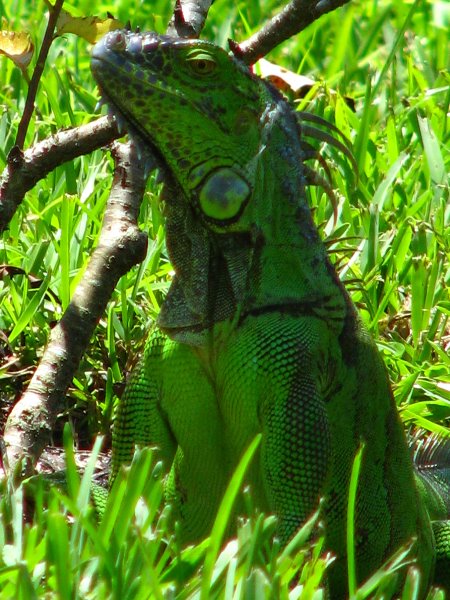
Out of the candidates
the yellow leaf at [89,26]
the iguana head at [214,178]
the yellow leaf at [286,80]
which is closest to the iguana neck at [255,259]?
the iguana head at [214,178]

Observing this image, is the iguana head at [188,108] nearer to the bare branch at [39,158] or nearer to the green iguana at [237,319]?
the green iguana at [237,319]

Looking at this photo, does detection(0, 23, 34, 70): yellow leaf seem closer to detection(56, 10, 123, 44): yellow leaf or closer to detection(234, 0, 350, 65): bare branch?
detection(56, 10, 123, 44): yellow leaf

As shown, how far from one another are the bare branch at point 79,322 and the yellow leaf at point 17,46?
510 millimetres

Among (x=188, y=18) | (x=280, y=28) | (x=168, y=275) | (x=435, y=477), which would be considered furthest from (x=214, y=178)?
(x=168, y=275)

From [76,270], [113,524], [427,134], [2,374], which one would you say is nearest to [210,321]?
[113,524]

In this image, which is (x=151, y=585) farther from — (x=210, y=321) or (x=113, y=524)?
(x=210, y=321)

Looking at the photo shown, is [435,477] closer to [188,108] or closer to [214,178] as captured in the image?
[214,178]

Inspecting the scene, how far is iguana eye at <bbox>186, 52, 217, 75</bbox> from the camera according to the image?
353 centimetres

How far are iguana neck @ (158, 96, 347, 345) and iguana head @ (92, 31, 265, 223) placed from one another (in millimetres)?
65

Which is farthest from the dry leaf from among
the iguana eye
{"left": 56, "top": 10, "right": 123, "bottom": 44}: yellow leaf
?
the iguana eye

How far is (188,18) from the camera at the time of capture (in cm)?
493

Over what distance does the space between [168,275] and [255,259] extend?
186 centimetres

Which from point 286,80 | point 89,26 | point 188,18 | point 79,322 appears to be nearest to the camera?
point 89,26

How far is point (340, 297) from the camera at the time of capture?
3.70m
